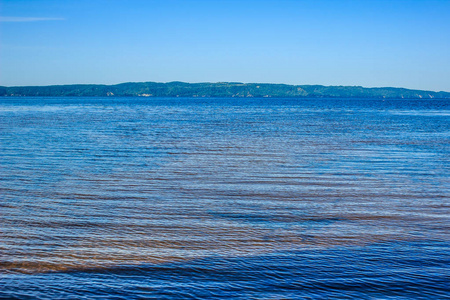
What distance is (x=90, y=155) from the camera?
17.5m

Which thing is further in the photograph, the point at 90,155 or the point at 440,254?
the point at 90,155

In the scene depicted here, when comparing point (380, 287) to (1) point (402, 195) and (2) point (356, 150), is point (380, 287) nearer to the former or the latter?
(1) point (402, 195)

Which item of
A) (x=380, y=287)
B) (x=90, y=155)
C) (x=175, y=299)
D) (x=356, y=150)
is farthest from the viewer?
(x=356, y=150)

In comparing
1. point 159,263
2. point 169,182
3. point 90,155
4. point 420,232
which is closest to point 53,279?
point 159,263

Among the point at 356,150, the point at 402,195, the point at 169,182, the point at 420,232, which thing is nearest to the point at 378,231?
the point at 420,232

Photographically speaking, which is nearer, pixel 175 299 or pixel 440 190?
pixel 175 299

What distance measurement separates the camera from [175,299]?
16.4 ft

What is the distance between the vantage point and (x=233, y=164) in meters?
15.1

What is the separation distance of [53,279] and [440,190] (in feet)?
30.4

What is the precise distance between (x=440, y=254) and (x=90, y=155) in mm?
14067

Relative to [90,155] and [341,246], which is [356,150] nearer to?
[90,155]

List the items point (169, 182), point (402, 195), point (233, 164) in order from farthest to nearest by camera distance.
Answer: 1. point (233, 164)
2. point (169, 182)
3. point (402, 195)

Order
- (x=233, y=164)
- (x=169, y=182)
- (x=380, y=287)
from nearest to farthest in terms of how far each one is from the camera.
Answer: (x=380, y=287), (x=169, y=182), (x=233, y=164)

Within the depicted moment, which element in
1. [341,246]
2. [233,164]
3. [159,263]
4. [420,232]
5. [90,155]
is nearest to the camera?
[159,263]
